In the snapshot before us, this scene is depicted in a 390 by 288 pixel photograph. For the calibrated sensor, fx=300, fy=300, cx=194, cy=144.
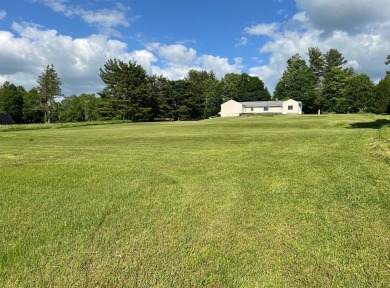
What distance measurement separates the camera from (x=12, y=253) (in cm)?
385

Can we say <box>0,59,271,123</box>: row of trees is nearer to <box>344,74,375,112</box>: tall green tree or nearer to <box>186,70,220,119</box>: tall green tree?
<box>186,70,220,119</box>: tall green tree

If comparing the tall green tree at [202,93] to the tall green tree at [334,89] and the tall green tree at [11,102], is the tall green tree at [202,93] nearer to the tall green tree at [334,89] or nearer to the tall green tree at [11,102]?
the tall green tree at [334,89]

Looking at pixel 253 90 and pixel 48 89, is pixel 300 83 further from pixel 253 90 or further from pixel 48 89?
pixel 48 89

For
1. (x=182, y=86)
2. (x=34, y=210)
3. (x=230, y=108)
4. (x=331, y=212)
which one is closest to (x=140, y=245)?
(x=34, y=210)

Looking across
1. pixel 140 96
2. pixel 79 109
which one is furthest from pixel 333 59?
pixel 79 109

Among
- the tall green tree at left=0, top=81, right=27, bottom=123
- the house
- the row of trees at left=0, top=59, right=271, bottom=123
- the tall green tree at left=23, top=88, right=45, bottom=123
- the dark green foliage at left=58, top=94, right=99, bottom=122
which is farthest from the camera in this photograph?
the dark green foliage at left=58, top=94, right=99, bottom=122

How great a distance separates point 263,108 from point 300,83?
13208mm

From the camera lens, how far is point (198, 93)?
2933 inches

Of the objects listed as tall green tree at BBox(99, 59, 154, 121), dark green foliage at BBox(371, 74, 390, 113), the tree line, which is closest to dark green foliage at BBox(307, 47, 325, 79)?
the tree line

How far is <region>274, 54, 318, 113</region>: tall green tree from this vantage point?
76875 mm

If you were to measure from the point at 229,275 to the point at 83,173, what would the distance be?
5726mm

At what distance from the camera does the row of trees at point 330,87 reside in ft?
186

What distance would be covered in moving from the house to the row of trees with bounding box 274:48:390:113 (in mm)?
6785

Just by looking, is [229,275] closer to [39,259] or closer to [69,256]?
[69,256]
